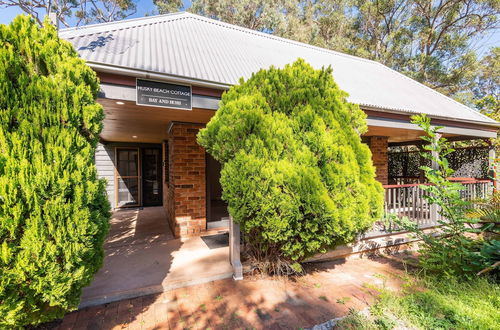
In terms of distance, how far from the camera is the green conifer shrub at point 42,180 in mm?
1650

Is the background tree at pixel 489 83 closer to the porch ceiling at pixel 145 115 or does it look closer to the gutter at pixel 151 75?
the porch ceiling at pixel 145 115

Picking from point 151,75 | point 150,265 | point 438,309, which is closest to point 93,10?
point 151,75

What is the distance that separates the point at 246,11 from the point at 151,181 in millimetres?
13892

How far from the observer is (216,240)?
4523 mm

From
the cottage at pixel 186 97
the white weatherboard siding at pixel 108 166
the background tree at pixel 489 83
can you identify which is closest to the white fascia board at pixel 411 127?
the cottage at pixel 186 97

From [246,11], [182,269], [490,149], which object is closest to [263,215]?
[182,269]

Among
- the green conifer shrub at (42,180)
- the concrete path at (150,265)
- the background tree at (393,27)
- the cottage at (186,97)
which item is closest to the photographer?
the green conifer shrub at (42,180)

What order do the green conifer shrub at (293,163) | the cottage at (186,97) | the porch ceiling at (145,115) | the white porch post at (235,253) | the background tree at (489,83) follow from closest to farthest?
the green conifer shrub at (293,163), the cottage at (186,97), the white porch post at (235,253), the porch ceiling at (145,115), the background tree at (489,83)

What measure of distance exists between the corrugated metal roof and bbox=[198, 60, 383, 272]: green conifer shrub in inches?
35.4

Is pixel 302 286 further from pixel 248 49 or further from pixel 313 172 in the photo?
pixel 248 49

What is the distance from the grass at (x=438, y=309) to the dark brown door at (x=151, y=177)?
757 cm

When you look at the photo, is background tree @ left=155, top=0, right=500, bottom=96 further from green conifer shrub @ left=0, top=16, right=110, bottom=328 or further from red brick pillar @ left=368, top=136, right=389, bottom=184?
green conifer shrub @ left=0, top=16, right=110, bottom=328

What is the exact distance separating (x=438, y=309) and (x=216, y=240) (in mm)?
3371

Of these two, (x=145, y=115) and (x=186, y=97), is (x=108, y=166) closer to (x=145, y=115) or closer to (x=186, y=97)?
(x=145, y=115)
